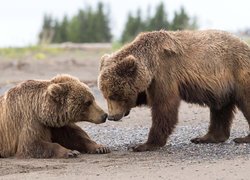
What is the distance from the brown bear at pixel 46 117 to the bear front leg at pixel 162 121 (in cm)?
54

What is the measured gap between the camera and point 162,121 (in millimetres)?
9422

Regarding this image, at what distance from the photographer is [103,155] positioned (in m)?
9.34

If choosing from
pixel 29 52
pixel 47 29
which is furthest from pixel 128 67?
pixel 47 29

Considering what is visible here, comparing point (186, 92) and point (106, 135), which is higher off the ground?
point (186, 92)

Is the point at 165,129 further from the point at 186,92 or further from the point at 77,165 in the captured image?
the point at 77,165

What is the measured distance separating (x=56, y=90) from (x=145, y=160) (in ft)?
4.42

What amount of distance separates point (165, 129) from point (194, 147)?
582mm

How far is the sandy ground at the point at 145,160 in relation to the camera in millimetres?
7719

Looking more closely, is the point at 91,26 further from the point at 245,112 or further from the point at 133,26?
the point at 245,112

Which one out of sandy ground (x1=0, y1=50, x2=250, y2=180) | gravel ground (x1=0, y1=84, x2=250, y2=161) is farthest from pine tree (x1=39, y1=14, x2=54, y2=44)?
sandy ground (x1=0, y1=50, x2=250, y2=180)

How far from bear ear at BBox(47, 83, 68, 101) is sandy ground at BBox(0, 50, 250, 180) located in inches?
29.4

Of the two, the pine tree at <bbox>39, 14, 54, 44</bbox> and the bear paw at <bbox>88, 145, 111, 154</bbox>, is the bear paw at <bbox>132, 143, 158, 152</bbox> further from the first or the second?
the pine tree at <bbox>39, 14, 54, 44</bbox>

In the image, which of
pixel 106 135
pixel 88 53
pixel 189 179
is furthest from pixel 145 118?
pixel 88 53

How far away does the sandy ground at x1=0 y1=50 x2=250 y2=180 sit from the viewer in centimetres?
772
